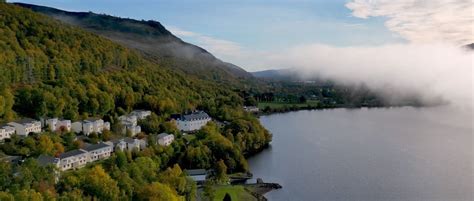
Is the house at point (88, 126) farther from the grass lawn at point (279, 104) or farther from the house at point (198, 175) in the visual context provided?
the grass lawn at point (279, 104)

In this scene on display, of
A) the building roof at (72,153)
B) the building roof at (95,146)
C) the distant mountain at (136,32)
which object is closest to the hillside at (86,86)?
the building roof at (95,146)

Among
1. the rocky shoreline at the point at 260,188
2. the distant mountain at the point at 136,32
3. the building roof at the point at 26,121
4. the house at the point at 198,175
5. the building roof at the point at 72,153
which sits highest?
the distant mountain at the point at 136,32

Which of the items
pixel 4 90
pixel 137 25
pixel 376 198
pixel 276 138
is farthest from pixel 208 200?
pixel 137 25

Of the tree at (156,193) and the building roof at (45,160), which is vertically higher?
the building roof at (45,160)

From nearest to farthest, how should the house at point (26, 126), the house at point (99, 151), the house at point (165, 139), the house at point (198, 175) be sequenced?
the house at point (99, 151) < the house at point (198, 175) < the house at point (26, 126) < the house at point (165, 139)

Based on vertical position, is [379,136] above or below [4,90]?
below

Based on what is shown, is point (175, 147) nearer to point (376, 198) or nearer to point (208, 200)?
point (208, 200)
